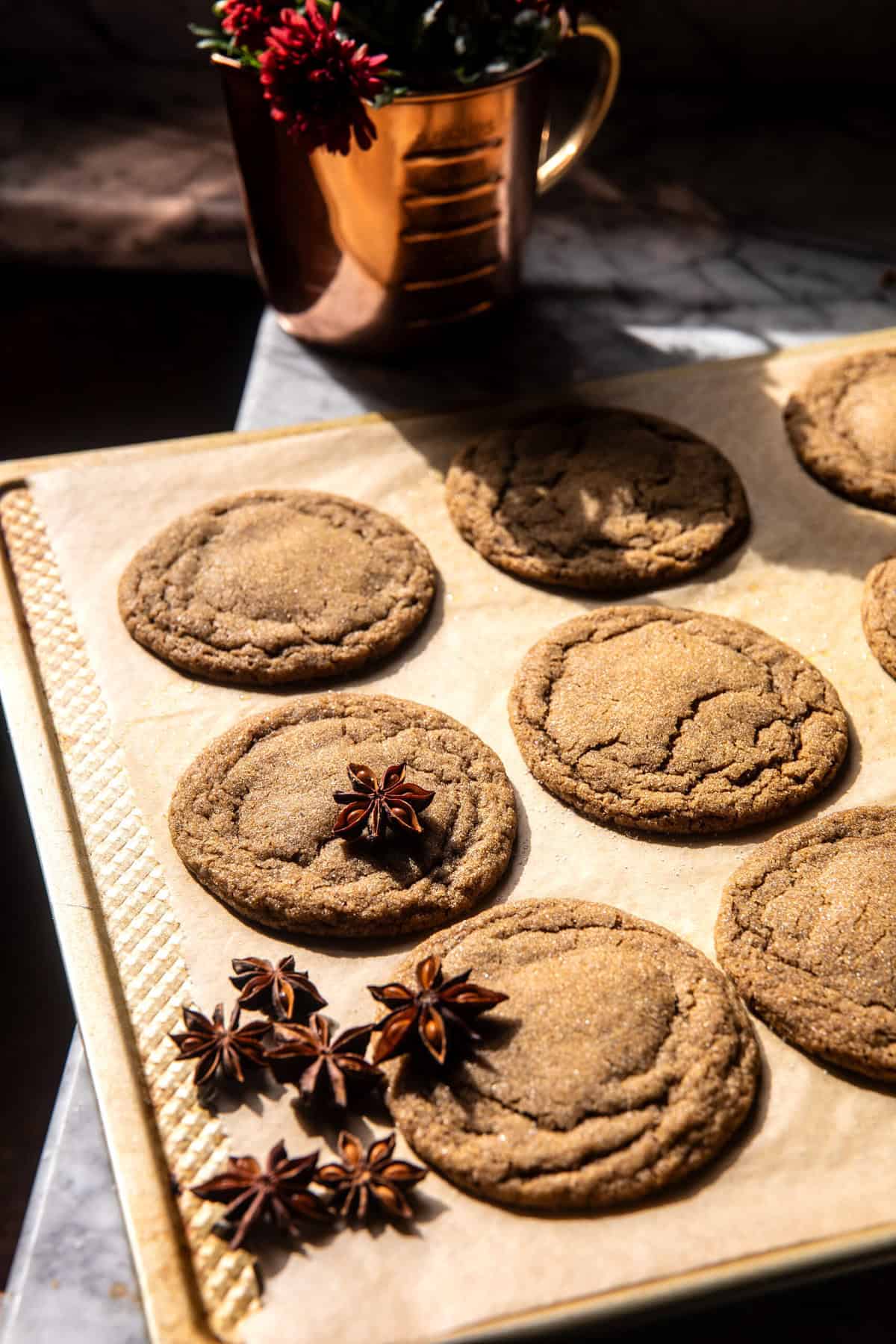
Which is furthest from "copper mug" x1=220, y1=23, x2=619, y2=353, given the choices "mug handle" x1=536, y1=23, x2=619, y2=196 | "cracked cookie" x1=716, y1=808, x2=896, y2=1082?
"cracked cookie" x1=716, y1=808, x2=896, y2=1082

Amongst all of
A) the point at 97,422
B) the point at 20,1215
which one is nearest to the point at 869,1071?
the point at 20,1215

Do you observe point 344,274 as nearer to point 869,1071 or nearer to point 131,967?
point 131,967

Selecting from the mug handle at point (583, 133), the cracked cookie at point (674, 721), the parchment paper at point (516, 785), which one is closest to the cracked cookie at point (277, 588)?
the parchment paper at point (516, 785)

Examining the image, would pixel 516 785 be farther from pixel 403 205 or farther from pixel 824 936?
pixel 403 205

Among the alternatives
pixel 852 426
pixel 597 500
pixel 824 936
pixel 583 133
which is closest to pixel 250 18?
pixel 583 133

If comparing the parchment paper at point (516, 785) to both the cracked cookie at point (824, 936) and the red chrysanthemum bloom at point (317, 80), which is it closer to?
the cracked cookie at point (824, 936)
